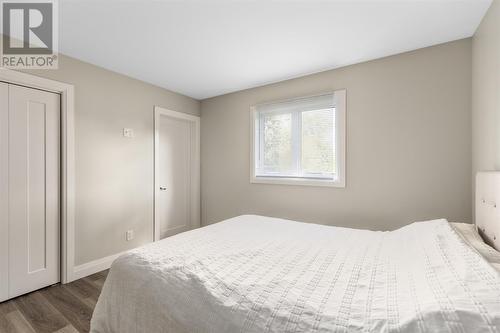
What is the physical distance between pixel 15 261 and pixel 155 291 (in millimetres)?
1907

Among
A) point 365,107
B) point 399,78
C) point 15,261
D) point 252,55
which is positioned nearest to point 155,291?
point 15,261

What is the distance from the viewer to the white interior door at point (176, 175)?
3502 mm

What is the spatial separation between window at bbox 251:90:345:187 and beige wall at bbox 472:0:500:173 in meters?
1.08

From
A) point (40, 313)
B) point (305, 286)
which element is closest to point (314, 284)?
point (305, 286)

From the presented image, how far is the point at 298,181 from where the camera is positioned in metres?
2.97

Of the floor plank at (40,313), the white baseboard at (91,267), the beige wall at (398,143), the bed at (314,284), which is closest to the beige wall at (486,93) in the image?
the beige wall at (398,143)

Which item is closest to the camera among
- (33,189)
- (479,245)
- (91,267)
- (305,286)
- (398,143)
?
(305,286)

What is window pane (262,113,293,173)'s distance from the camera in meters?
3.16

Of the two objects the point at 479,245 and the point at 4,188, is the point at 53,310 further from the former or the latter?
the point at 479,245

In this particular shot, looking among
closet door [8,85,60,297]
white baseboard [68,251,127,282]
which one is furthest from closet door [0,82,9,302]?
Result: white baseboard [68,251,127,282]

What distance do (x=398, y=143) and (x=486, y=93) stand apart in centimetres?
75

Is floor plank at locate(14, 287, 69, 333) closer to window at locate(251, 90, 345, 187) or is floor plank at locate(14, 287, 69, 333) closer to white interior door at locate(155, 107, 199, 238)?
white interior door at locate(155, 107, 199, 238)

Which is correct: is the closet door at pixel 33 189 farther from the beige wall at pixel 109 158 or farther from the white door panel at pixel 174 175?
the white door panel at pixel 174 175

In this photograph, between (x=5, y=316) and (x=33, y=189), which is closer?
(x=5, y=316)
